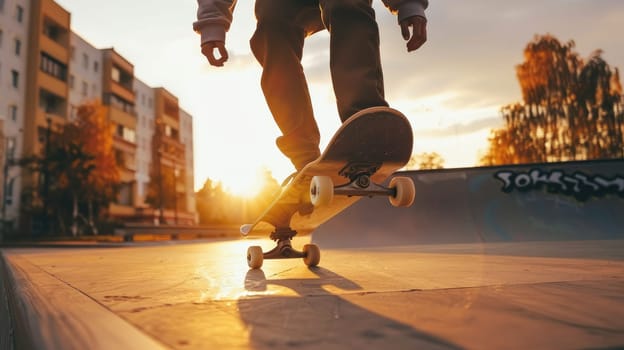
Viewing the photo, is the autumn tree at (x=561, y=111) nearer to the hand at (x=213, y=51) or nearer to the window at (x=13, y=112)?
the hand at (x=213, y=51)

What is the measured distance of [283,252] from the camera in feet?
7.71

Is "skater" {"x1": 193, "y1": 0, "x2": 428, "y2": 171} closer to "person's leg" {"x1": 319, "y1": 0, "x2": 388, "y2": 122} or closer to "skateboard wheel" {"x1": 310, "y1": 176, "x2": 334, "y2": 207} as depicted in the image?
"person's leg" {"x1": 319, "y1": 0, "x2": 388, "y2": 122}

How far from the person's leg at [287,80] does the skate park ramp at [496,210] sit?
4.17 metres

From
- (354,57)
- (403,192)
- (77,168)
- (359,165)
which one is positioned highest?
(77,168)

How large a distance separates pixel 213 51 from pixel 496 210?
5560 mm

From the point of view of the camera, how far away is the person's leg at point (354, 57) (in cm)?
186

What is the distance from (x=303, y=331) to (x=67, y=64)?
36262mm

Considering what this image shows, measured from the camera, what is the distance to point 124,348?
0.57 m

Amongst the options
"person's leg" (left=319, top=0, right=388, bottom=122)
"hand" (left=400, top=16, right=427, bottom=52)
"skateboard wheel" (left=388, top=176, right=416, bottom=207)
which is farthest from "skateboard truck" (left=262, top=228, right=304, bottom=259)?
"hand" (left=400, top=16, right=427, bottom=52)

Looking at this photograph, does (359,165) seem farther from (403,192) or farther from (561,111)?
(561,111)

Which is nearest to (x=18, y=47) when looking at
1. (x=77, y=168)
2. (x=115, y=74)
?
(x=77, y=168)

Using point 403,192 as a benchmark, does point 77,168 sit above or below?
above

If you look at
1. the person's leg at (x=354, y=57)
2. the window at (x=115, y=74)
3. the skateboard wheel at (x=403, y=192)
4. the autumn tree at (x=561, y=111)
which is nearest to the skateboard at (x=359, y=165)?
the skateboard wheel at (x=403, y=192)

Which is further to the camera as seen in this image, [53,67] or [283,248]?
[53,67]
